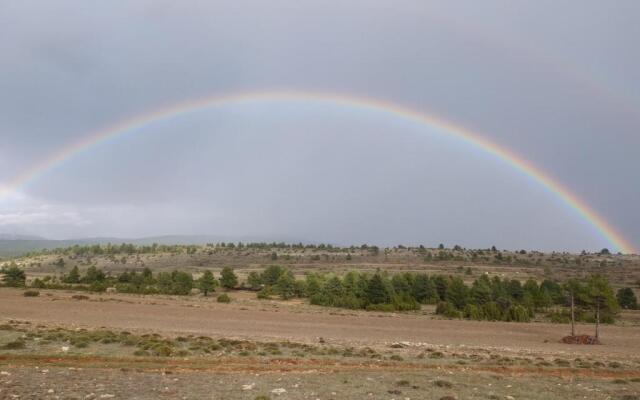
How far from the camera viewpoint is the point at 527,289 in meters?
82.8

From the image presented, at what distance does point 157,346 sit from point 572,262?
634ft

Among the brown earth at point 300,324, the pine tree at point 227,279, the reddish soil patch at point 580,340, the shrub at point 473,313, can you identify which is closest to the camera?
the brown earth at point 300,324

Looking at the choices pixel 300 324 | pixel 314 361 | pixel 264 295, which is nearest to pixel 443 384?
pixel 314 361

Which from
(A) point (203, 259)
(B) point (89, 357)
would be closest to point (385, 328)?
(B) point (89, 357)

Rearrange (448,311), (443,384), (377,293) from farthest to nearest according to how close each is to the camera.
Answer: (377,293) < (448,311) < (443,384)

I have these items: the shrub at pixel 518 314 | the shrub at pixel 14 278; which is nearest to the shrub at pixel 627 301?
the shrub at pixel 518 314

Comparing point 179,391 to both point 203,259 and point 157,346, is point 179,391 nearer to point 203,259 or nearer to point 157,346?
point 157,346

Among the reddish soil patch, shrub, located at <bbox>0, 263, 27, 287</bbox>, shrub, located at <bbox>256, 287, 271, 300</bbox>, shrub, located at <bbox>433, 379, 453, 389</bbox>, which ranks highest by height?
shrub, located at <bbox>433, 379, 453, 389</bbox>

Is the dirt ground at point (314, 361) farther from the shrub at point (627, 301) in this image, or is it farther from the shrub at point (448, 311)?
the shrub at point (627, 301)

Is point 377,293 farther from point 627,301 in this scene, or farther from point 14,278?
point 14,278

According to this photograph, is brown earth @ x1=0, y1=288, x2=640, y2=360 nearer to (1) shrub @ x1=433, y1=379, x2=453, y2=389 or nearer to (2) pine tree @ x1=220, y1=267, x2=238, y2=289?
(1) shrub @ x1=433, y1=379, x2=453, y2=389

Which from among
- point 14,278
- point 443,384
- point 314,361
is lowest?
point 14,278

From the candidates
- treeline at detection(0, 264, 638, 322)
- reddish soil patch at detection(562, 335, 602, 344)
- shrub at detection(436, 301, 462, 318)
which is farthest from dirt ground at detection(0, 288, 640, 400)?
treeline at detection(0, 264, 638, 322)

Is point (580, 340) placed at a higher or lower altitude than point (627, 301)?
higher
